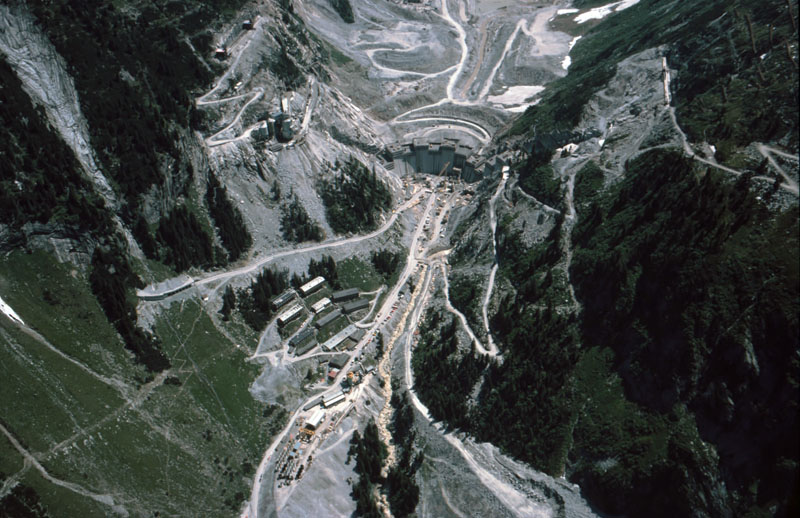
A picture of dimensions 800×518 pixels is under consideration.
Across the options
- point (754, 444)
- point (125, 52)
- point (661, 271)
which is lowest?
point (754, 444)

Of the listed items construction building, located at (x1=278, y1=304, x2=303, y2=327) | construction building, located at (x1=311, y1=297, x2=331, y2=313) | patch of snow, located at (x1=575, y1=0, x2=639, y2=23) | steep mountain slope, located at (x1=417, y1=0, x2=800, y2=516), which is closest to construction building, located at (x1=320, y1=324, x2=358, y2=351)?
construction building, located at (x1=311, y1=297, x2=331, y2=313)

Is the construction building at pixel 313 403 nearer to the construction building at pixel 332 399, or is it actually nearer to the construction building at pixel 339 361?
the construction building at pixel 332 399

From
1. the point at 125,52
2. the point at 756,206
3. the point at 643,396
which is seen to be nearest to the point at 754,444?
the point at 643,396

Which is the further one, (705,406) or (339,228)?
(339,228)

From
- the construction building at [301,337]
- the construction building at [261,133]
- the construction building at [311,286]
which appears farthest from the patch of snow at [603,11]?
the construction building at [301,337]

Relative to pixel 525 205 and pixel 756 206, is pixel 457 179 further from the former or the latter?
pixel 756 206

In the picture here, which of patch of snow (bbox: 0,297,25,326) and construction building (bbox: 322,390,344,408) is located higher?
patch of snow (bbox: 0,297,25,326)

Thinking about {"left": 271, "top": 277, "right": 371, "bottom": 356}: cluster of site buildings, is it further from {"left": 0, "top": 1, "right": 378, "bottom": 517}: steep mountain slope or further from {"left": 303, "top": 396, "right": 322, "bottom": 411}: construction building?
{"left": 303, "top": 396, "right": 322, "bottom": 411}: construction building

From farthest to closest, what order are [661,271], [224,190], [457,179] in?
1. [457,179]
2. [224,190]
3. [661,271]
